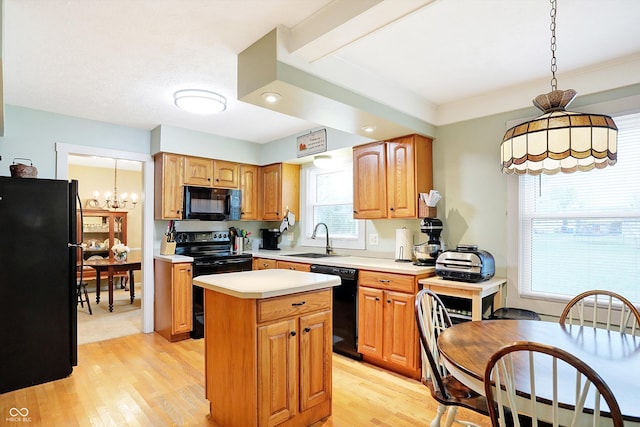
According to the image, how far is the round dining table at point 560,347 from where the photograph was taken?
1164mm

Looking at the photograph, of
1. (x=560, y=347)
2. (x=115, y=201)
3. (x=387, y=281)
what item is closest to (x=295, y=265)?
(x=387, y=281)

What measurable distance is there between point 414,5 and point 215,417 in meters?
2.61

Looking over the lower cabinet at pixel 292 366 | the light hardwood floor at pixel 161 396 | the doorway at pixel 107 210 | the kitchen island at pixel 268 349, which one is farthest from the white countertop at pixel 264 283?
the doorway at pixel 107 210

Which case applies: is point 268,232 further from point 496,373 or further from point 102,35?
point 496,373

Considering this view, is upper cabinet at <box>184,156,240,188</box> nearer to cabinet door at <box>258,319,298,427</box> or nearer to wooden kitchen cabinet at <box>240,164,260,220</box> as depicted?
wooden kitchen cabinet at <box>240,164,260,220</box>

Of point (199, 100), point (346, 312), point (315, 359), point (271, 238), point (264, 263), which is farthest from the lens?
point (271, 238)

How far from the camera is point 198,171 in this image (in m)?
4.23

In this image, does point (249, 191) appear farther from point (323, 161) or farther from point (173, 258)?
point (173, 258)

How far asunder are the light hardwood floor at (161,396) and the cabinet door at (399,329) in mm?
172

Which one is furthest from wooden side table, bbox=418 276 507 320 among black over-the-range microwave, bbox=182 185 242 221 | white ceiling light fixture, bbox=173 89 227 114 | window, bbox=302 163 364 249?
black over-the-range microwave, bbox=182 185 242 221

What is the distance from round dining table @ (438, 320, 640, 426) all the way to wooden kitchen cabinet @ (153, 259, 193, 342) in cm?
295

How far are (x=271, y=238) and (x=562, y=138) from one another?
3926 mm

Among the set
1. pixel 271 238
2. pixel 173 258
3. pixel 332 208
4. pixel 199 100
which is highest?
pixel 199 100

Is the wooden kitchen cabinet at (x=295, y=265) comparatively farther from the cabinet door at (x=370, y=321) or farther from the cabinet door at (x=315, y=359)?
the cabinet door at (x=315, y=359)
